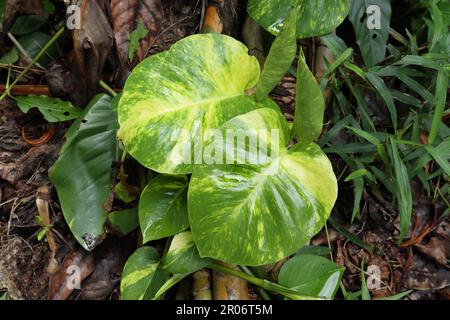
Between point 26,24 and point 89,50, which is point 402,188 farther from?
point 26,24

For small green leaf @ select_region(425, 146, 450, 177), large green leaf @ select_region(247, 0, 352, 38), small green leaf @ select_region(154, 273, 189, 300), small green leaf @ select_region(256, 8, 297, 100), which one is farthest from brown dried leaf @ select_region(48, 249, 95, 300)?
small green leaf @ select_region(425, 146, 450, 177)

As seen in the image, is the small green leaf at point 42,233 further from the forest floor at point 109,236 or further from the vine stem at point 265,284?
the vine stem at point 265,284

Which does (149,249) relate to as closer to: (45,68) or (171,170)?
(171,170)

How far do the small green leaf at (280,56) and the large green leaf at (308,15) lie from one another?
220mm

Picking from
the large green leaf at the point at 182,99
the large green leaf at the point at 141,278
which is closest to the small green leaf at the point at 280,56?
the large green leaf at the point at 182,99

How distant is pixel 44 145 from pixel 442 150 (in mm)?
992

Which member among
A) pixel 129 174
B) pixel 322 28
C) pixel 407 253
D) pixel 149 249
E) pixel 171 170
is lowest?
pixel 407 253

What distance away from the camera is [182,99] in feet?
2.99

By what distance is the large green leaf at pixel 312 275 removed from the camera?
3.09ft

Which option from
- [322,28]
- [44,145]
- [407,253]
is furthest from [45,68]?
[407,253]

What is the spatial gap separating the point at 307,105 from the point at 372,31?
44 centimetres

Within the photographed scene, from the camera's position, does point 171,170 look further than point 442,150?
No

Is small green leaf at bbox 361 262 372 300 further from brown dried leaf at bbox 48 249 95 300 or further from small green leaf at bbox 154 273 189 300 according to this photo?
brown dried leaf at bbox 48 249 95 300

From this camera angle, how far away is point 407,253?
46.2 inches
